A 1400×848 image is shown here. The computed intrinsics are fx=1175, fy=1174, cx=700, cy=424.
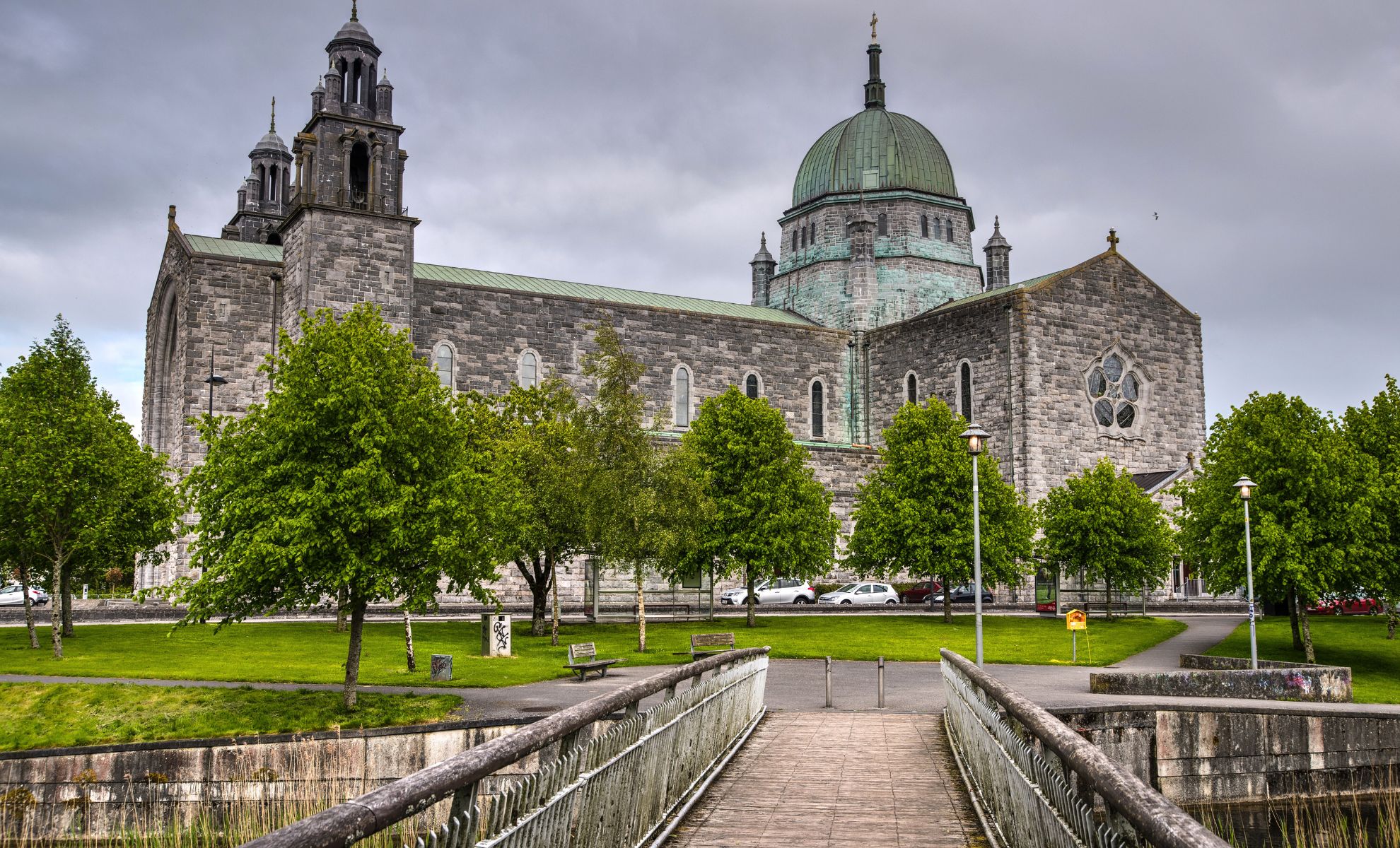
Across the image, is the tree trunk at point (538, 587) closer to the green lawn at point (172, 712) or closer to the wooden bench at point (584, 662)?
the wooden bench at point (584, 662)

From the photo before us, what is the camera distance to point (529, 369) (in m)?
51.5

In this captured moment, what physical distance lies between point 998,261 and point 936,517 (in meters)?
27.0

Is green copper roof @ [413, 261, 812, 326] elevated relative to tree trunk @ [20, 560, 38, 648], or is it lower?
elevated

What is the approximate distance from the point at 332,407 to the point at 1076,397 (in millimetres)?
40346

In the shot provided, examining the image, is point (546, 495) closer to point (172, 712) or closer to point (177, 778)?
point (172, 712)

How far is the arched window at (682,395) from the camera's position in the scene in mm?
55719

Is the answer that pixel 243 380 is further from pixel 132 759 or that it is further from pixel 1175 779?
pixel 1175 779

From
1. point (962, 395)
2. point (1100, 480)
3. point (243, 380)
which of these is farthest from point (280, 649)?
point (962, 395)

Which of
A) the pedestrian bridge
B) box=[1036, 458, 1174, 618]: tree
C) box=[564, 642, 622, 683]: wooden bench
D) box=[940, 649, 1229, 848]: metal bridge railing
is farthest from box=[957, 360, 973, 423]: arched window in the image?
box=[940, 649, 1229, 848]: metal bridge railing

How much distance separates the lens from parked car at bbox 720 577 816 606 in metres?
48.8

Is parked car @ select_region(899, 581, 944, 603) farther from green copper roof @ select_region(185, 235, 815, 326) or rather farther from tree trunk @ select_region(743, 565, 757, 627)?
green copper roof @ select_region(185, 235, 815, 326)

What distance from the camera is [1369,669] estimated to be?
2870cm

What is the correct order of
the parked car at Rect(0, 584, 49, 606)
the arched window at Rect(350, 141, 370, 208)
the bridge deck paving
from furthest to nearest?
the parked car at Rect(0, 584, 49, 606) < the arched window at Rect(350, 141, 370, 208) < the bridge deck paving

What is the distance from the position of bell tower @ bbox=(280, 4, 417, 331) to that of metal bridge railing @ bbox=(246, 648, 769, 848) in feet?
116
